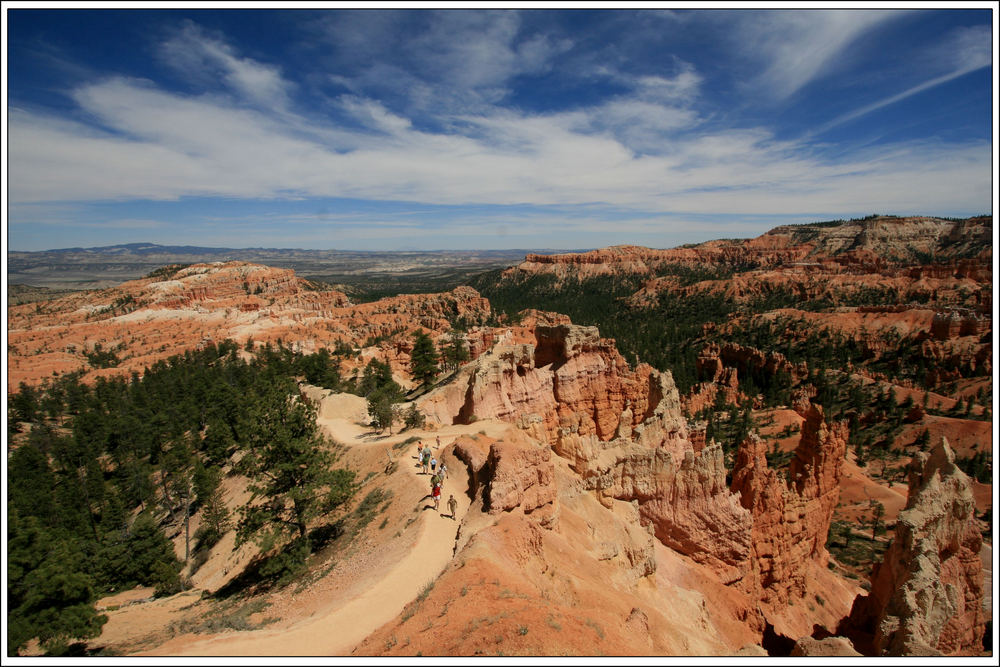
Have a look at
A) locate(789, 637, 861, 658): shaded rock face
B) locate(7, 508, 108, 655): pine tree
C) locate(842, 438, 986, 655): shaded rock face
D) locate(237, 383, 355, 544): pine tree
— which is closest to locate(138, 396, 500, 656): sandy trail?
locate(237, 383, 355, 544): pine tree

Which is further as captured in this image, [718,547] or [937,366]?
[937,366]

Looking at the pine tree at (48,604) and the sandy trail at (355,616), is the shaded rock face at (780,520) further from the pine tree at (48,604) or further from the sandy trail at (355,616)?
the pine tree at (48,604)

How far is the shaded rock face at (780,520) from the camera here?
2491 centimetres

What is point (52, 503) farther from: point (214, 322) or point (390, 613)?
point (214, 322)

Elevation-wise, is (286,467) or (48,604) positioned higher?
(286,467)

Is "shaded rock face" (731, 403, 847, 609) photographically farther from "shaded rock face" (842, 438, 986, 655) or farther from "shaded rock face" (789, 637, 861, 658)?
"shaded rock face" (789, 637, 861, 658)

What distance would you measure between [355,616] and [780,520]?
78.7ft

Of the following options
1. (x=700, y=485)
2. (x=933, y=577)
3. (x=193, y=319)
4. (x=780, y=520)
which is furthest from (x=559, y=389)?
(x=193, y=319)

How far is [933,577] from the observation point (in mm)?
14523

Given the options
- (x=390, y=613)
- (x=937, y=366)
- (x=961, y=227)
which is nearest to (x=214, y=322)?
(x=390, y=613)

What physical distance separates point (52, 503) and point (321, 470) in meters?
27.1

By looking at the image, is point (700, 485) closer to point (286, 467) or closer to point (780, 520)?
point (780, 520)

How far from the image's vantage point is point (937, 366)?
254 ft

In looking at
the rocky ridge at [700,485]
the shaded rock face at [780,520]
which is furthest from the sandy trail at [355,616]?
the shaded rock face at [780,520]
